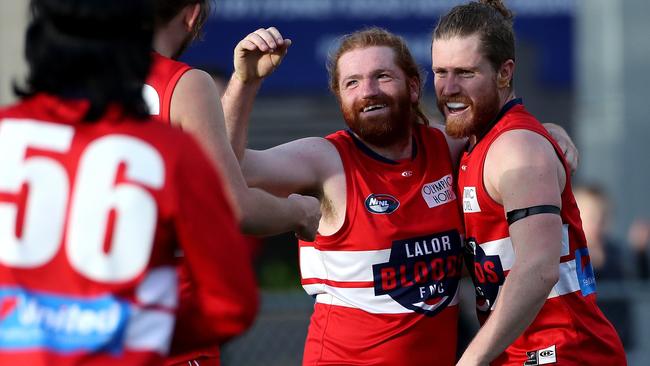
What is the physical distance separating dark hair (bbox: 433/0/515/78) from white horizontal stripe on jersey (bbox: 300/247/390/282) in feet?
2.73

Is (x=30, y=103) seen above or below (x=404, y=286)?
above

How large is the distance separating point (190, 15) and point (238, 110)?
566 millimetres

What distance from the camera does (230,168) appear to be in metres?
3.19

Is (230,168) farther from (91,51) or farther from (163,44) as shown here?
(91,51)

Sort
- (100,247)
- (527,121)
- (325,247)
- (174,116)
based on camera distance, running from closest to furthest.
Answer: (100,247), (174,116), (527,121), (325,247)

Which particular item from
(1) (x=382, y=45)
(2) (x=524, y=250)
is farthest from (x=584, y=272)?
(1) (x=382, y=45)

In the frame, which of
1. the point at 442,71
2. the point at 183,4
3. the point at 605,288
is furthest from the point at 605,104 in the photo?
the point at 183,4

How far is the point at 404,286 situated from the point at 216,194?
1.87m

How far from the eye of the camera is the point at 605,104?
11609mm

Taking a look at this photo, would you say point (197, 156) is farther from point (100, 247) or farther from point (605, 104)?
point (605, 104)

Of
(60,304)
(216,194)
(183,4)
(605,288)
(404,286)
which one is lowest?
(605,288)

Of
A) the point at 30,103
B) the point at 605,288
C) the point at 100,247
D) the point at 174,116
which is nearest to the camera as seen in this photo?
the point at 100,247

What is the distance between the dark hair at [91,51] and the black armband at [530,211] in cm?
166

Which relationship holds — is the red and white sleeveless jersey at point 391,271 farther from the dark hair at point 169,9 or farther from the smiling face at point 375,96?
the dark hair at point 169,9
